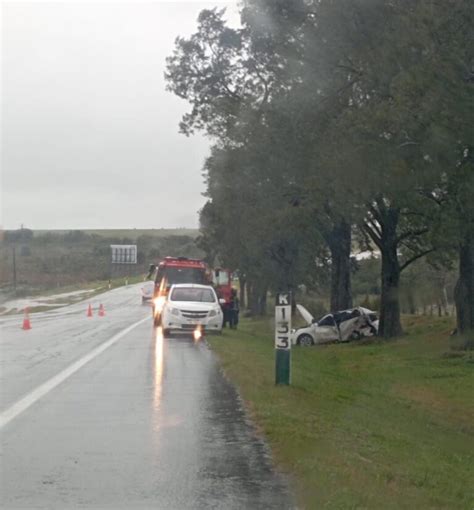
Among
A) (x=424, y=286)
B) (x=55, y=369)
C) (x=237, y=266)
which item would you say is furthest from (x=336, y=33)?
(x=237, y=266)

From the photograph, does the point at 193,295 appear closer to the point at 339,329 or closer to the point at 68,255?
the point at 339,329

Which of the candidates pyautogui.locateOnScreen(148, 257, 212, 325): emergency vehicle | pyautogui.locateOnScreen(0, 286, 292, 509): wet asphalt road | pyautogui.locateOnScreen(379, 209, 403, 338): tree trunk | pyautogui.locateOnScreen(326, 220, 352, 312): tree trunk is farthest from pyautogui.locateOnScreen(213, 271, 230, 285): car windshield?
pyautogui.locateOnScreen(0, 286, 292, 509): wet asphalt road

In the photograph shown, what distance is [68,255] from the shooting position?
13788 centimetres

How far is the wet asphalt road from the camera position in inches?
300

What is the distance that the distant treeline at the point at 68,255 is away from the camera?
113938mm

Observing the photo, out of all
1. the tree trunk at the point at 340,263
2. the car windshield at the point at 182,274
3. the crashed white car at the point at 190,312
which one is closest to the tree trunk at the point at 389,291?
the tree trunk at the point at 340,263

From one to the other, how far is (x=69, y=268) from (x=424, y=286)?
Result: 9123 centimetres

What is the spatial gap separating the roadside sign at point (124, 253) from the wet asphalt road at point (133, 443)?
92147 millimetres

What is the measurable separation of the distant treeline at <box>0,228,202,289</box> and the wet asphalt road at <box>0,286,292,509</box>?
277 feet

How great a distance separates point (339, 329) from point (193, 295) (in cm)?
1014

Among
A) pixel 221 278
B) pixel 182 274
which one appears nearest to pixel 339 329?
pixel 221 278

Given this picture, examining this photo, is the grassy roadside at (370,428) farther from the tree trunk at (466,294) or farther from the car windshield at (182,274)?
the car windshield at (182,274)

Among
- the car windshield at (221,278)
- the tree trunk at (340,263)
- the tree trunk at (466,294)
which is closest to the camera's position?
the tree trunk at (466,294)

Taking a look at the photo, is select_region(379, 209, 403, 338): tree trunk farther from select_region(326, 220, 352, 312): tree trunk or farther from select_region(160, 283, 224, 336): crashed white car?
select_region(160, 283, 224, 336): crashed white car
